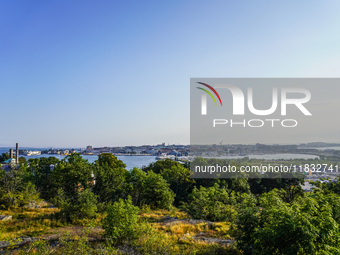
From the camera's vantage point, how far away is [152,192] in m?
23.7

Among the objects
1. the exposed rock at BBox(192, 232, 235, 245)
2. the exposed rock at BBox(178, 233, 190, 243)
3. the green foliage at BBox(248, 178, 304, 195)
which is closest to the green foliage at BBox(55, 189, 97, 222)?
the exposed rock at BBox(178, 233, 190, 243)

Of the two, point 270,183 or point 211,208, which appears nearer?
point 211,208

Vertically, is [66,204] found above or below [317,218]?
below

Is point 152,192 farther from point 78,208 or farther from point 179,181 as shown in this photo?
point 179,181

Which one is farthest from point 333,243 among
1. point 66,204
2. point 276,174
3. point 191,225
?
point 276,174

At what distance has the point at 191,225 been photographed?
1429 cm

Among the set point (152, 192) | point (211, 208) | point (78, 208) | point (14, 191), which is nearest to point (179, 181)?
point (152, 192)

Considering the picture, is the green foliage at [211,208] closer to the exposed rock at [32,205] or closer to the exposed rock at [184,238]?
the exposed rock at [184,238]

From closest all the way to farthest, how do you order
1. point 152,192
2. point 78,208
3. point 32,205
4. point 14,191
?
point 78,208 < point 14,191 < point 32,205 < point 152,192

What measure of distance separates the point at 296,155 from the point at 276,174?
8761mm

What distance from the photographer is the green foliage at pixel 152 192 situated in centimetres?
2325

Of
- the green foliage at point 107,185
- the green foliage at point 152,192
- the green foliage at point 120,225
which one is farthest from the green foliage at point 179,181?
the green foliage at point 120,225

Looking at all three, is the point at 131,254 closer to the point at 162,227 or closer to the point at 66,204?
the point at 162,227

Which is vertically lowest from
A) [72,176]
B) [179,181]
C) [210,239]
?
[179,181]
